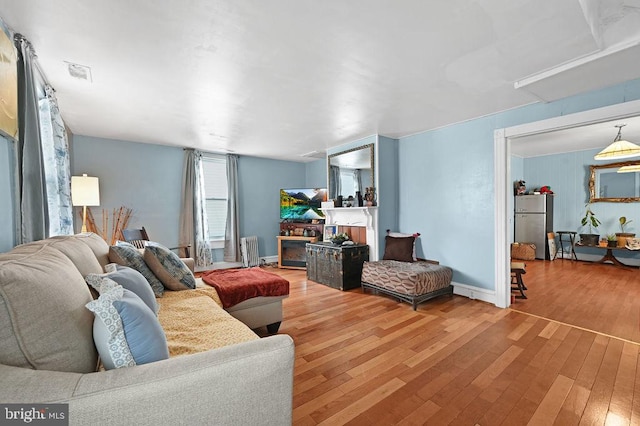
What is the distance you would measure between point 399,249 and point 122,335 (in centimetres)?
368

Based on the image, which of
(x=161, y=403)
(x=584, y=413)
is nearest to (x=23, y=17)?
(x=161, y=403)

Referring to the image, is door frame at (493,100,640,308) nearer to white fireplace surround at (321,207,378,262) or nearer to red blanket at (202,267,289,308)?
white fireplace surround at (321,207,378,262)

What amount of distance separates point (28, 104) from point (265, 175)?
4.51 m

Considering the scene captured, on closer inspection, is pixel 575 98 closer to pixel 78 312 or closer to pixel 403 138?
pixel 403 138

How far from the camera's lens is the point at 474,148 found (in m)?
3.61

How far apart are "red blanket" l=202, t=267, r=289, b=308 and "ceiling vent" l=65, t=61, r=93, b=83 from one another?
2.11 m

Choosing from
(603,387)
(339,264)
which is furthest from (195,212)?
(603,387)

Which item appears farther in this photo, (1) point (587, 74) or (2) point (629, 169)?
(2) point (629, 169)

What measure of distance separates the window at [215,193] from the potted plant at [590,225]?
24.9ft

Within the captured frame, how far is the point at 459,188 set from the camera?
3.79 meters

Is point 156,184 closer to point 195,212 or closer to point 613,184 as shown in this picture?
point 195,212

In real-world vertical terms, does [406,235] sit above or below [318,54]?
below

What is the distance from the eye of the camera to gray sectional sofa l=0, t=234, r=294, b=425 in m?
0.77

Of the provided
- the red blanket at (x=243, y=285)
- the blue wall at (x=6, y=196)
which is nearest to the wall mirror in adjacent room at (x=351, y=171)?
the red blanket at (x=243, y=285)
